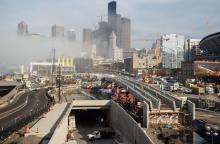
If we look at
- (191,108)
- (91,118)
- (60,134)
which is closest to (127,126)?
(60,134)

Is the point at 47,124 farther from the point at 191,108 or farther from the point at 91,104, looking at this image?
the point at 191,108

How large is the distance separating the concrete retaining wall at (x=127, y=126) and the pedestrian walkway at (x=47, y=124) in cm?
788

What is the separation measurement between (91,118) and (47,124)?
22.2 metres

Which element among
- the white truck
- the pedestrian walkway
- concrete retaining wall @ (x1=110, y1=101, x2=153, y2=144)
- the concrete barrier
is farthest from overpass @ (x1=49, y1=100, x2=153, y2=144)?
the concrete barrier

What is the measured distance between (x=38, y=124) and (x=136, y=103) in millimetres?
23097

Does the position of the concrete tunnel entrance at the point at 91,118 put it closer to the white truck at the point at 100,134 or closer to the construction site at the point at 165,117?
the construction site at the point at 165,117

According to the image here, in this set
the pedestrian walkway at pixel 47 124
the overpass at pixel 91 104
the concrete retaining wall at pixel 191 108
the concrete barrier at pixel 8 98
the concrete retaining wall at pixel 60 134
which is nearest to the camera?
the concrete retaining wall at pixel 60 134

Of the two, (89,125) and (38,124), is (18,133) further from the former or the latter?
(89,125)

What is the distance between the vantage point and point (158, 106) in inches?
1828

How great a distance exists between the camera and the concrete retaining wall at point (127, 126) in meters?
32.4

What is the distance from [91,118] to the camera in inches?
2299

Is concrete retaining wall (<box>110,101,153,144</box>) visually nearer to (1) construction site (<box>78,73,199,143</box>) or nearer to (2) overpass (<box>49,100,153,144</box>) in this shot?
(2) overpass (<box>49,100,153,144</box>)

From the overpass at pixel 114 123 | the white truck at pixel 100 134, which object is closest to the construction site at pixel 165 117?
the overpass at pixel 114 123

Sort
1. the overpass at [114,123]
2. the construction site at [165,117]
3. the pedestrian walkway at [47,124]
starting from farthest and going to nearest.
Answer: the construction site at [165,117] → the pedestrian walkway at [47,124] → the overpass at [114,123]
